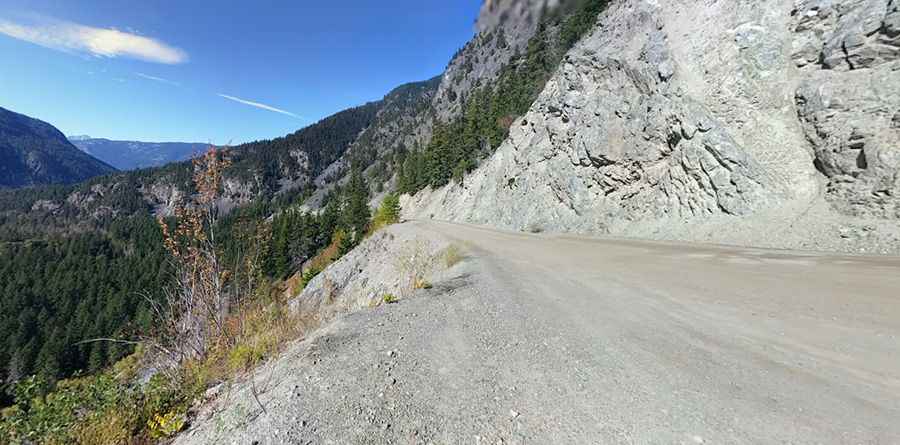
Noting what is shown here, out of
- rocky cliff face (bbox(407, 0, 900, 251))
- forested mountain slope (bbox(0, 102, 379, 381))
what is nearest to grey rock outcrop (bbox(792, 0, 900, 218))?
rocky cliff face (bbox(407, 0, 900, 251))

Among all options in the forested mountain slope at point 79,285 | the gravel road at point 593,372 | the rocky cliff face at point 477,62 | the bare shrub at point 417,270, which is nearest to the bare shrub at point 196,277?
the forested mountain slope at point 79,285

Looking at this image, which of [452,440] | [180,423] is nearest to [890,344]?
[452,440]

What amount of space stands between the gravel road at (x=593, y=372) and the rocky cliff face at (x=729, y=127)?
1118cm

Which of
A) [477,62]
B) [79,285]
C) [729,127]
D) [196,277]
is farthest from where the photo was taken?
[477,62]

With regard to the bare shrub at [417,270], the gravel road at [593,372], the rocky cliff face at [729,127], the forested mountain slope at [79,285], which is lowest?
the forested mountain slope at [79,285]

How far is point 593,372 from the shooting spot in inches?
190

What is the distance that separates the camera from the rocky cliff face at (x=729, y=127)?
56.6ft

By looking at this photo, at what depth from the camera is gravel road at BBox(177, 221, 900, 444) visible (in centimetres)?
362

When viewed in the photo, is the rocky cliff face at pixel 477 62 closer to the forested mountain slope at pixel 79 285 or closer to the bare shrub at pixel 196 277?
the forested mountain slope at pixel 79 285

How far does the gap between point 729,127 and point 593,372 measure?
23.6 meters

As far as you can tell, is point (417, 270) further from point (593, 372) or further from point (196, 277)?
point (593, 372)

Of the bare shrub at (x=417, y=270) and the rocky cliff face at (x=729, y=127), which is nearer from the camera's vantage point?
the bare shrub at (x=417, y=270)

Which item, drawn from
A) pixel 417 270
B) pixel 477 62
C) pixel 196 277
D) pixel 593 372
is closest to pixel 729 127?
pixel 417 270

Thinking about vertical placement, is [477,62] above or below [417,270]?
above
